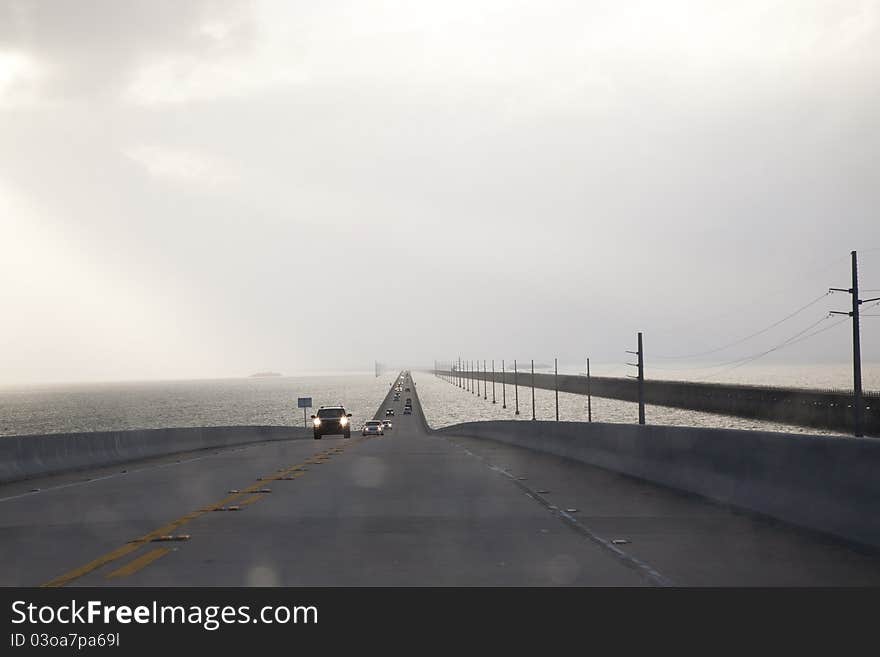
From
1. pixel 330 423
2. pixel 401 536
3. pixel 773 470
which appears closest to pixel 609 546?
pixel 401 536

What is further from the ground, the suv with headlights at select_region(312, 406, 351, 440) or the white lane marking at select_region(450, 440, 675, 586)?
the white lane marking at select_region(450, 440, 675, 586)

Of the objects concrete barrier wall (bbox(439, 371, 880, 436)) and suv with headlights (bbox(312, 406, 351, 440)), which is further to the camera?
concrete barrier wall (bbox(439, 371, 880, 436))

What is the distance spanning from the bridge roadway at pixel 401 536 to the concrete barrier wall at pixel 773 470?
34 cm

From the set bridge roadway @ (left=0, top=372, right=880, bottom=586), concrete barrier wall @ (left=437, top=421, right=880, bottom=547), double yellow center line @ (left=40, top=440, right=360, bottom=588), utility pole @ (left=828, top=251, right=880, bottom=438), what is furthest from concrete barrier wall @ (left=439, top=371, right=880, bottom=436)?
double yellow center line @ (left=40, top=440, right=360, bottom=588)

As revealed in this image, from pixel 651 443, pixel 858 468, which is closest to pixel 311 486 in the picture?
pixel 651 443

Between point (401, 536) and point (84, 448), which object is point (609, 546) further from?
point (84, 448)

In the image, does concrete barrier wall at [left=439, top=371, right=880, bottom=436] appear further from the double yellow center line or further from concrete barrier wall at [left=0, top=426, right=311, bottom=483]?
the double yellow center line

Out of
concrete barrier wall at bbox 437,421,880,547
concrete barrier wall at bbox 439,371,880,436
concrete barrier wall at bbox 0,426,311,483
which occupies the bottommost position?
concrete barrier wall at bbox 439,371,880,436

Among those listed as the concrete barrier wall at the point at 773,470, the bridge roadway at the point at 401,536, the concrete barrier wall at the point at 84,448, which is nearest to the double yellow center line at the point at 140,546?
the bridge roadway at the point at 401,536

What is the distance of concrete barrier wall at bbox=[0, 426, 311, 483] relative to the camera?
21.9m

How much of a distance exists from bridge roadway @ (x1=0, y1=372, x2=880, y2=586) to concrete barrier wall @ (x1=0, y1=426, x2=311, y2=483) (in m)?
1.83

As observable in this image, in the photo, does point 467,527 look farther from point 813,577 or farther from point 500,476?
point 500,476
